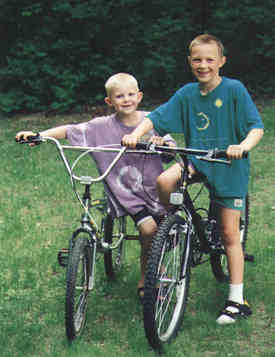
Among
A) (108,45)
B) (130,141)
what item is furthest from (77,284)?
(108,45)

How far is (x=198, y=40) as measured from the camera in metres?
3.50

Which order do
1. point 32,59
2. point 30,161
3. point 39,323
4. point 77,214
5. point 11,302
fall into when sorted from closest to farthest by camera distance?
point 39,323 < point 11,302 < point 77,214 < point 30,161 < point 32,59

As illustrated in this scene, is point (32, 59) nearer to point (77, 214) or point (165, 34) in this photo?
point (165, 34)

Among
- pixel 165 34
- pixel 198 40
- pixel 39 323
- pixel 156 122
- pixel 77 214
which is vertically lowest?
pixel 39 323

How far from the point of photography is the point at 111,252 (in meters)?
4.23

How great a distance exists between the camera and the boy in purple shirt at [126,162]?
3.74 m

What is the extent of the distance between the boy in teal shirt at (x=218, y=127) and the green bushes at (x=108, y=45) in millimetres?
7454

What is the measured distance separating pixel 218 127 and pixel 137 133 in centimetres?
47

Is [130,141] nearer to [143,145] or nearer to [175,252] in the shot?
[143,145]

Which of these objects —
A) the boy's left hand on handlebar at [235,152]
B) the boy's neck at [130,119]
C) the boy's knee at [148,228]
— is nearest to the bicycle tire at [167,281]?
the boy's knee at [148,228]

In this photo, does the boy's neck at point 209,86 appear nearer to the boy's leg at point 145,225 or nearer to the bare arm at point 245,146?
the bare arm at point 245,146

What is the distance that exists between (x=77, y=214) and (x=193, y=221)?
2.27 meters

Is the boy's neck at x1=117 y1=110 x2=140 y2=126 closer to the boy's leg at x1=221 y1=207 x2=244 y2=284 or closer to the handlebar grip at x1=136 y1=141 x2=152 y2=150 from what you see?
the handlebar grip at x1=136 y1=141 x2=152 y2=150

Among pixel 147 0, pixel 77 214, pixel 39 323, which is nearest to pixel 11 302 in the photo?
pixel 39 323
